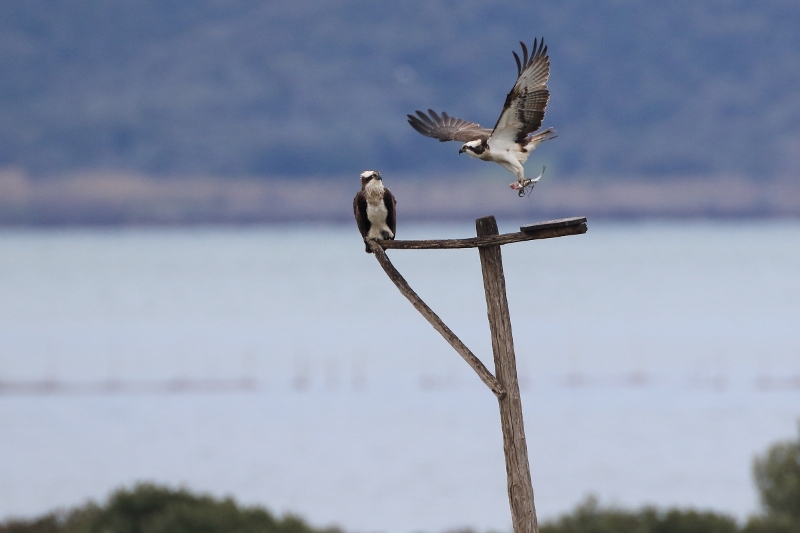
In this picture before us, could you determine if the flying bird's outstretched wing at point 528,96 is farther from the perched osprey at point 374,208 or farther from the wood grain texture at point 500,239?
the perched osprey at point 374,208

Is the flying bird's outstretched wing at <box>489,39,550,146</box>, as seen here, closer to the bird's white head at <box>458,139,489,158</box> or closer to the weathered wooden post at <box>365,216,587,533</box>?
the bird's white head at <box>458,139,489,158</box>

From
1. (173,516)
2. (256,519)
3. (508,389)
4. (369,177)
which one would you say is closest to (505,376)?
(508,389)

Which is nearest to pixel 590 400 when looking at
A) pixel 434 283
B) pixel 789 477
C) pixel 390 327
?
pixel 789 477

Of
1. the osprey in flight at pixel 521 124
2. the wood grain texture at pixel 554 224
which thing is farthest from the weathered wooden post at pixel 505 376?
the osprey in flight at pixel 521 124

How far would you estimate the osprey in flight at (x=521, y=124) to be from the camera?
8.91m

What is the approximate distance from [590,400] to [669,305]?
5476 centimetres

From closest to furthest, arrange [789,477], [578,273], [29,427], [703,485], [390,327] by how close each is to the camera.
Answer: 1. [789,477]
2. [703,485]
3. [29,427]
4. [390,327]
5. [578,273]

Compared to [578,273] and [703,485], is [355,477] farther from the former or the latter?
[578,273]

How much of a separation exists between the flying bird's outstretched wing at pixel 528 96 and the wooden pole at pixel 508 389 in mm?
761

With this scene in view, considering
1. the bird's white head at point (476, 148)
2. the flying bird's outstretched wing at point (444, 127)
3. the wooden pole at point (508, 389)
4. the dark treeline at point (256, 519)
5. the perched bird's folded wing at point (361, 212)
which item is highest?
the flying bird's outstretched wing at point (444, 127)

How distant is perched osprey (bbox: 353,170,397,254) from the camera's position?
389 inches

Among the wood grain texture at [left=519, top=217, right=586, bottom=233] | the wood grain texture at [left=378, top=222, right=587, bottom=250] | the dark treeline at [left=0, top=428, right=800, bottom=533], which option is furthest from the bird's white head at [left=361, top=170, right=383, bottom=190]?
the dark treeline at [left=0, top=428, right=800, bottom=533]

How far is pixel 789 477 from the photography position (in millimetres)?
19578

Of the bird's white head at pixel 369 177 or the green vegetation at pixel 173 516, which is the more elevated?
the bird's white head at pixel 369 177
